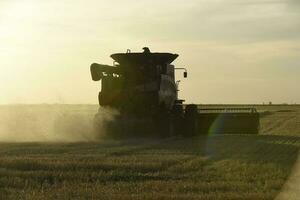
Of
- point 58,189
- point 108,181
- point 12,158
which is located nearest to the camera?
point 58,189

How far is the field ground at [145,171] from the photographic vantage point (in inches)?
472

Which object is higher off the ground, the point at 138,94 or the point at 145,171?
the point at 138,94

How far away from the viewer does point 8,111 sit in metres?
34.3

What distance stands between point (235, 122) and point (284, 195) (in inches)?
701

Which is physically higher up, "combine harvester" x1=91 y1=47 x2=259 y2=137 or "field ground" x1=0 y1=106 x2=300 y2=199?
"combine harvester" x1=91 y1=47 x2=259 y2=137

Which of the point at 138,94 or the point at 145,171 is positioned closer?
the point at 145,171

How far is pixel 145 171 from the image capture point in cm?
1489

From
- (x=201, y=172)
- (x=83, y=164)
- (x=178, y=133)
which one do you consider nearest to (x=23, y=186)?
(x=83, y=164)

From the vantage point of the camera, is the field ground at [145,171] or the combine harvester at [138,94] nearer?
the field ground at [145,171]

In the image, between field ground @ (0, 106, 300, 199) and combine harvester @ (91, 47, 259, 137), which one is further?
combine harvester @ (91, 47, 259, 137)

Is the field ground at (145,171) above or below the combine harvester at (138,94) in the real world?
below

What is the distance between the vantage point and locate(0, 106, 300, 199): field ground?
1200cm

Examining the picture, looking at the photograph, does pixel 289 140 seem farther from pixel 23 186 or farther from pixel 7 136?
pixel 23 186

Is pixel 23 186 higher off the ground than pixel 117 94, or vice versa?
pixel 117 94
